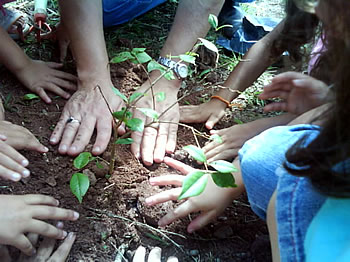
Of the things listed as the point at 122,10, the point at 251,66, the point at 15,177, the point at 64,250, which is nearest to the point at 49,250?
the point at 64,250

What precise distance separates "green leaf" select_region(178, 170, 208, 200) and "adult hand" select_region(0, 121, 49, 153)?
66 centimetres

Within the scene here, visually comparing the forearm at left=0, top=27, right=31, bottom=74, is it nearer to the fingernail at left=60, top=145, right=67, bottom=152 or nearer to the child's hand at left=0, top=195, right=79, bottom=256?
the fingernail at left=60, top=145, right=67, bottom=152

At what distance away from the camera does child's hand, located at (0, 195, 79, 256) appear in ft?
3.40

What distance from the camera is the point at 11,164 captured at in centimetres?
116

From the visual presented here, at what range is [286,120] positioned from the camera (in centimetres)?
147

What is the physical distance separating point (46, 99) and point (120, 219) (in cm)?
62

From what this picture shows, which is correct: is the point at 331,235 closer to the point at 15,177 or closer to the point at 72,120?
the point at 15,177

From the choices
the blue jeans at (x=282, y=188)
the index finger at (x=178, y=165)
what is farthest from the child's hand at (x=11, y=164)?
the blue jeans at (x=282, y=188)

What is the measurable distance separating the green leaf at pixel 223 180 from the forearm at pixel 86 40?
80 cm

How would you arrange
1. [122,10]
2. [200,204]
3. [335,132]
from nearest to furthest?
1. [335,132]
2. [200,204]
3. [122,10]

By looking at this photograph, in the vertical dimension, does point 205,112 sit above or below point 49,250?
above

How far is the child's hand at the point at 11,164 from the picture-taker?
3.70 feet

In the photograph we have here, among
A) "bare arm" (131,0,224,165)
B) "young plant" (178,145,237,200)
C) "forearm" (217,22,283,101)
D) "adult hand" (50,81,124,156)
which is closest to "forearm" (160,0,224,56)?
"bare arm" (131,0,224,165)

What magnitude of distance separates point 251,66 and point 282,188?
886 mm
